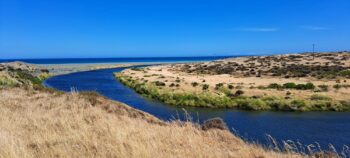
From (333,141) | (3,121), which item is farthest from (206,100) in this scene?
(3,121)

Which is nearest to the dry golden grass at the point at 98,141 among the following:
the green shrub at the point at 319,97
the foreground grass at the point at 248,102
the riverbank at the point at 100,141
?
the riverbank at the point at 100,141

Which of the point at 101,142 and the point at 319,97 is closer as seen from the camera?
the point at 101,142

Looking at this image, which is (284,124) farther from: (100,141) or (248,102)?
(100,141)

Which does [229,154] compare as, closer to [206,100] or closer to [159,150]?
[159,150]

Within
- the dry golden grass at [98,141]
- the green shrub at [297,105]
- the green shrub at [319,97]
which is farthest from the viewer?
the green shrub at [319,97]

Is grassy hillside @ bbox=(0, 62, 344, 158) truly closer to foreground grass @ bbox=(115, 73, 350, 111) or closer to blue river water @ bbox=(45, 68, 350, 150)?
blue river water @ bbox=(45, 68, 350, 150)

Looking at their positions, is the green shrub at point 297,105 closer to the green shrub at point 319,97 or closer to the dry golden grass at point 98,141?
the green shrub at point 319,97

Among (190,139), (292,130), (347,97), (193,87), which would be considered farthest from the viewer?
(193,87)

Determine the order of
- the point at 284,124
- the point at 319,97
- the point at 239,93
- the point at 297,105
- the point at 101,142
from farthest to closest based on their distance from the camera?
the point at 239,93
the point at 319,97
the point at 297,105
the point at 284,124
the point at 101,142

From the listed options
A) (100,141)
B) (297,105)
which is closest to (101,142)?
(100,141)

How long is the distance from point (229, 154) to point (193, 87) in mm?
39665

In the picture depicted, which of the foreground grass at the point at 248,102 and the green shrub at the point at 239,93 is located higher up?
the green shrub at the point at 239,93

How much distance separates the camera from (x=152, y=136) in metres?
8.48

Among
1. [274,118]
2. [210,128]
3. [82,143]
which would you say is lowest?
[274,118]
